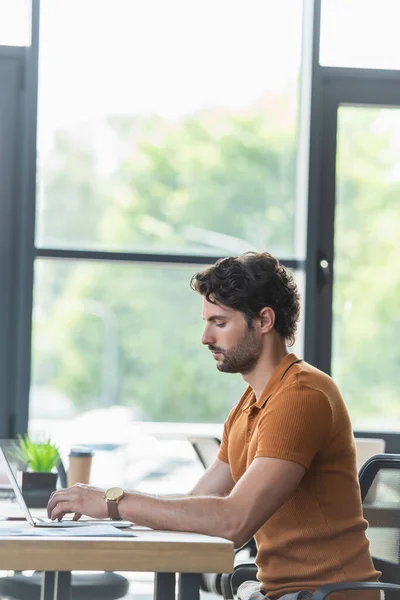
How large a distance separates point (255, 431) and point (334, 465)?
7.8 inches

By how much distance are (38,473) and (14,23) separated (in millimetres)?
2667

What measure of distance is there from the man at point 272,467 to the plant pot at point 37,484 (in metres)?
0.49

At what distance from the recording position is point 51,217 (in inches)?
187

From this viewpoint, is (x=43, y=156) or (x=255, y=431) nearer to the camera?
(x=255, y=431)

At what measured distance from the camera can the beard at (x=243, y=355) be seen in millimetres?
2402

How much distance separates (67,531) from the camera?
183cm

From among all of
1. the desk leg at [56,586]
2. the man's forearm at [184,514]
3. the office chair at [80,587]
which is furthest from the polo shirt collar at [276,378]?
the office chair at [80,587]

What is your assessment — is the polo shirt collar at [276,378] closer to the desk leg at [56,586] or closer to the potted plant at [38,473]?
the desk leg at [56,586]

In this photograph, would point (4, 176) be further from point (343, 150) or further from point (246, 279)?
point (246, 279)

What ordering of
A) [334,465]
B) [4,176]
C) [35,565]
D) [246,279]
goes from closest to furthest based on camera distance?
1. [35,565]
2. [334,465]
3. [246,279]
4. [4,176]

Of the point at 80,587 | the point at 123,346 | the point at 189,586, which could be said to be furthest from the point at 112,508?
the point at 123,346

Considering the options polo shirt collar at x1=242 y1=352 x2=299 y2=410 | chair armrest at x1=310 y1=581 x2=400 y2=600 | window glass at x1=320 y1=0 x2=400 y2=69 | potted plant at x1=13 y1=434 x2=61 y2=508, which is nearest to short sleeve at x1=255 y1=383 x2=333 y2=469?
polo shirt collar at x1=242 y1=352 x2=299 y2=410

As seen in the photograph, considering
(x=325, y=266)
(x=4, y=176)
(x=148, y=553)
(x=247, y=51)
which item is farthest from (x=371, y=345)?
(x=148, y=553)

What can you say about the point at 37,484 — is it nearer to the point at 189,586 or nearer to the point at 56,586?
the point at 56,586
